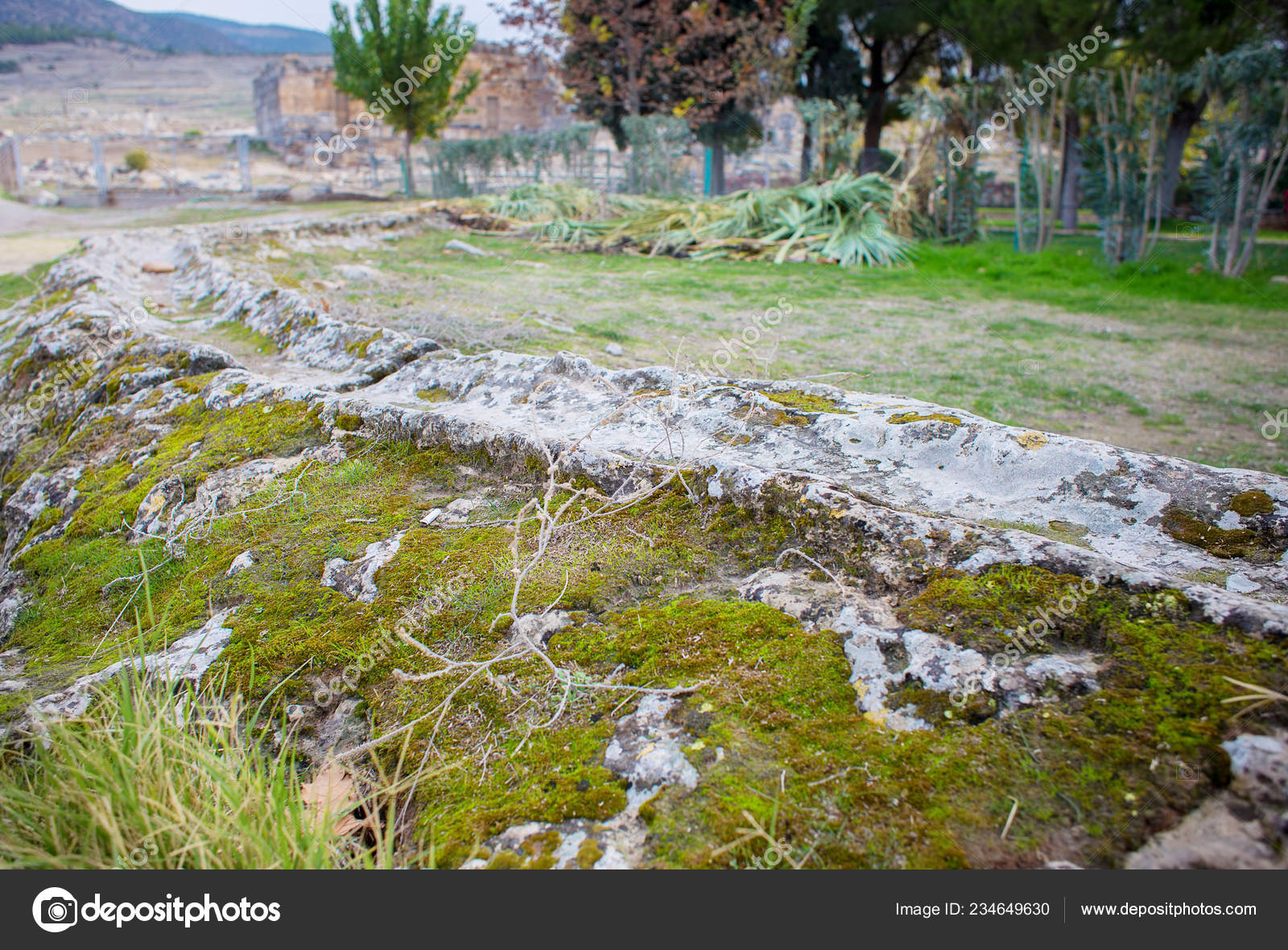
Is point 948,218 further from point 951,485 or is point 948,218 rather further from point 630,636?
point 630,636

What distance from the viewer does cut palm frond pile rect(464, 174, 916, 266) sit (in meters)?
9.91

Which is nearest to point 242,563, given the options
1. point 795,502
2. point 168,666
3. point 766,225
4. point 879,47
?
point 168,666

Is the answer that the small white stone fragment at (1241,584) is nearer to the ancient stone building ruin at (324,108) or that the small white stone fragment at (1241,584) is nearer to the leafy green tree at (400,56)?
the leafy green tree at (400,56)

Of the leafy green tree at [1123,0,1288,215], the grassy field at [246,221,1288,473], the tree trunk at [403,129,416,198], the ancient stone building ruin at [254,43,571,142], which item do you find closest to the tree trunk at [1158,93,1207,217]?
the leafy green tree at [1123,0,1288,215]

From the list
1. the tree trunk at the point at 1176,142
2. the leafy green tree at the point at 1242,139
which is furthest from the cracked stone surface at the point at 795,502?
the tree trunk at the point at 1176,142

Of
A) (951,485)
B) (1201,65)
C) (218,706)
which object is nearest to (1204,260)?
(1201,65)

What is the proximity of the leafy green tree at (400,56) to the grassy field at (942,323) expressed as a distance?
9.27 m

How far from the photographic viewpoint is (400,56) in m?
17.1

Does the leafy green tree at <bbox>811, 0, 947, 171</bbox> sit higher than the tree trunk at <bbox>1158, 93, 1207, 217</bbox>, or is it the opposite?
the leafy green tree at <bbox>811, 0, 947, 171</bbox>

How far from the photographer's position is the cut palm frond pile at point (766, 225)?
9914 mm

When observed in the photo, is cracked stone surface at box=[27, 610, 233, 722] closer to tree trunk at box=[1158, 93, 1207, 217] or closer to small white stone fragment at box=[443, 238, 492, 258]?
small white stone fragment at box=[443, 238, 492, 258]

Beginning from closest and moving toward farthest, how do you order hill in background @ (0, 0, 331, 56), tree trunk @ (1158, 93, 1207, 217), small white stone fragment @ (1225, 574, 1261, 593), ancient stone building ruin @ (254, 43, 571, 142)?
small white stone fragment @ (1225, 574, 1261, 593) → tree trunk @ (1158, 93, 1207, 217) → ancient stone building ruin @ (254, 43, 571, 142) → hill in background @ (0, 0, 331, 56)
